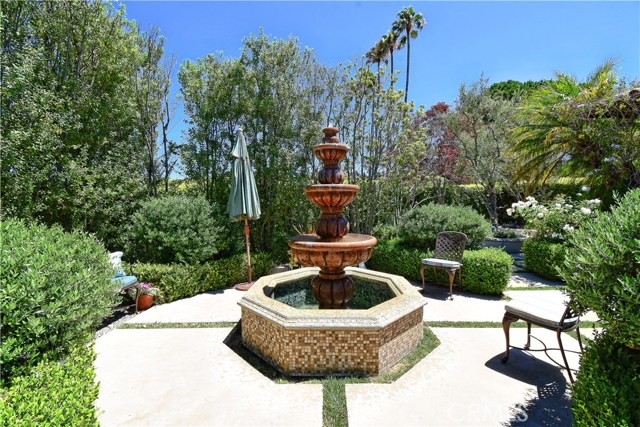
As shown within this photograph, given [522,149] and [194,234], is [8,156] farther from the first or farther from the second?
[522,149]

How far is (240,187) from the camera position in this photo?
7.10 meters

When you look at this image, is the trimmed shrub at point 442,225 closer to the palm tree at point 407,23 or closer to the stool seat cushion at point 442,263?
the stool seat cushion at point 442,263

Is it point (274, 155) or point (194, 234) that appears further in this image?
point (274, 155)

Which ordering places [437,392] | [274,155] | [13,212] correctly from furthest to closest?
[274,155]
[13,212]
[437,392]

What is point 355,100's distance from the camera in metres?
9.03

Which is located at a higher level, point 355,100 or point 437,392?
point 355,100

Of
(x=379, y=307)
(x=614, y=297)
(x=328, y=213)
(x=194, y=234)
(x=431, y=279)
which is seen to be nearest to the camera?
(x=614, y=297)

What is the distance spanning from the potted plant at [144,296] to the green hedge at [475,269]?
5897mm

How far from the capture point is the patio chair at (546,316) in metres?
3.29

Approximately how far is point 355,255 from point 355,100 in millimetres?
6647

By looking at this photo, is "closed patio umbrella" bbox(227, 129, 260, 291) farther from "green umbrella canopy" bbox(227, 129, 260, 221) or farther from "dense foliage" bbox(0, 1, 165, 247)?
"dense foliage" bbox(0, 1, 165, 247)

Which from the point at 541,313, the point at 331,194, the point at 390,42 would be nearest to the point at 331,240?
the point at 331,194

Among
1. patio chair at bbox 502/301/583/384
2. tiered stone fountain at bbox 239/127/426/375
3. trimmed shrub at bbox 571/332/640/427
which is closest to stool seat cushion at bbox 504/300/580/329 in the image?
patio chair at bbox 502/301/583/384

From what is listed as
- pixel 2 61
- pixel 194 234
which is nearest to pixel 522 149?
pixel 194 234
